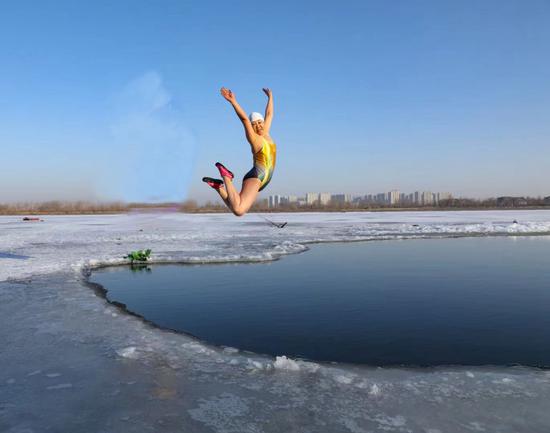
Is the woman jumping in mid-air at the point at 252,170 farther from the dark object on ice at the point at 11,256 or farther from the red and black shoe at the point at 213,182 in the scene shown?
the dark object on ice at the point at 11,256

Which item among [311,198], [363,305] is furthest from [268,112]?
[311,198]

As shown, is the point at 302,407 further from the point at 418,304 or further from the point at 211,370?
the point at 418,304

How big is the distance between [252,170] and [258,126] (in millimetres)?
417

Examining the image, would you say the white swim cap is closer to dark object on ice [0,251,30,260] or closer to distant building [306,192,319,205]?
dark object on ice [0,251,30,260]

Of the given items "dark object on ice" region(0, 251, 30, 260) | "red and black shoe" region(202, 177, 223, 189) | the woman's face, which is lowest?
"dark object on ice" region(0, 251, 30, 260)

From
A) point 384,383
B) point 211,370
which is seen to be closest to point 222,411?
point 211,370

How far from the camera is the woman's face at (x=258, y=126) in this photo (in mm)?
4199

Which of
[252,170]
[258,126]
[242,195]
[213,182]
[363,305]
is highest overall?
[258,126]

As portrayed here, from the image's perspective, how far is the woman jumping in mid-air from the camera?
399 centimetres

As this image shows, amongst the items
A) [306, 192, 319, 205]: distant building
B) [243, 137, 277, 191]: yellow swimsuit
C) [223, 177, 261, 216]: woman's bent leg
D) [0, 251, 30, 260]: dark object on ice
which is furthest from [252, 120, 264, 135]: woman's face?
[306, 192, 319, 205]: distant building

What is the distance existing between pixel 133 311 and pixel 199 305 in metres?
1.32

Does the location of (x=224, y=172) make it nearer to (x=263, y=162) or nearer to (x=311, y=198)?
(x=263, y=162)

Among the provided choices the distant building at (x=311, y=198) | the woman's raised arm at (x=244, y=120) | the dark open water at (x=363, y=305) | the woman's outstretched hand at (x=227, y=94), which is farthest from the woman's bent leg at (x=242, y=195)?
the distant building at (x=311, y=198)

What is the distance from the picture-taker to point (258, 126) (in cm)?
421
